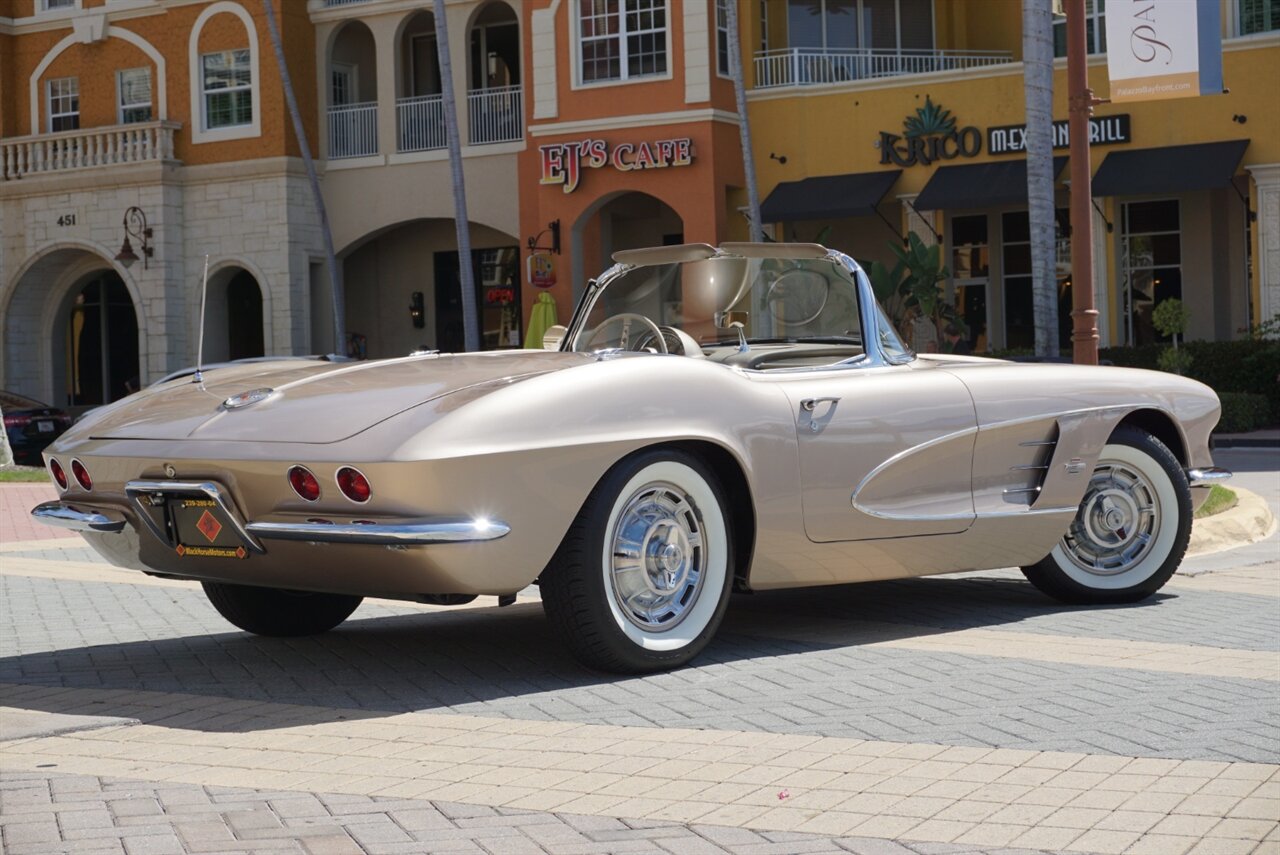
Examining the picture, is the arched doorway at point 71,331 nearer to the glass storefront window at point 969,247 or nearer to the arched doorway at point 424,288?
the arched doorway at point 424,288

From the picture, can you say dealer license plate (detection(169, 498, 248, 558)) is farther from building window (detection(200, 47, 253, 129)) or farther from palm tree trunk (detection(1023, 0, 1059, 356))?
building window (detection(200, 47, 253, 129))

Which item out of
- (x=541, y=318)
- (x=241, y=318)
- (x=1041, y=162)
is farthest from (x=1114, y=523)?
(x=241, y=318)

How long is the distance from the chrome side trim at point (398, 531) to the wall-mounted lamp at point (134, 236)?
99.0 ft

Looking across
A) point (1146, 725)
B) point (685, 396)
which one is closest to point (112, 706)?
point (685, 396)

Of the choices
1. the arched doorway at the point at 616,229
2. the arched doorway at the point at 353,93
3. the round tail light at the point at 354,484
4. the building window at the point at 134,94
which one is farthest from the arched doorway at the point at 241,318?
the round tail light at the point at 354,484

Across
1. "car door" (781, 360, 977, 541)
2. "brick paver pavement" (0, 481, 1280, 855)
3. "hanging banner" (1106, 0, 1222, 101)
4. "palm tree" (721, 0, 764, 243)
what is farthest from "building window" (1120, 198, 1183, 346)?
"car door" (781, 360, 977, 541)

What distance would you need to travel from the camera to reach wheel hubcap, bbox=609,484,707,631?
573 centimetres

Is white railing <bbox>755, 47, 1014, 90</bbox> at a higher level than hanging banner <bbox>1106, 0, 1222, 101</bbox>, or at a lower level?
higher

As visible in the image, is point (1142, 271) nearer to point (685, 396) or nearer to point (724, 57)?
point (724, 57)

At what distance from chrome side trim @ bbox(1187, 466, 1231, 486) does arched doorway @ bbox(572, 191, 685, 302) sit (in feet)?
72.9

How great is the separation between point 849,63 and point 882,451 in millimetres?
25077

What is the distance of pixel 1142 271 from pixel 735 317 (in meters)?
22.6

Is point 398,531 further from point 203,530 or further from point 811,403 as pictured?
point 811,403

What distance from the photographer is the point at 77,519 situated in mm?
6004
